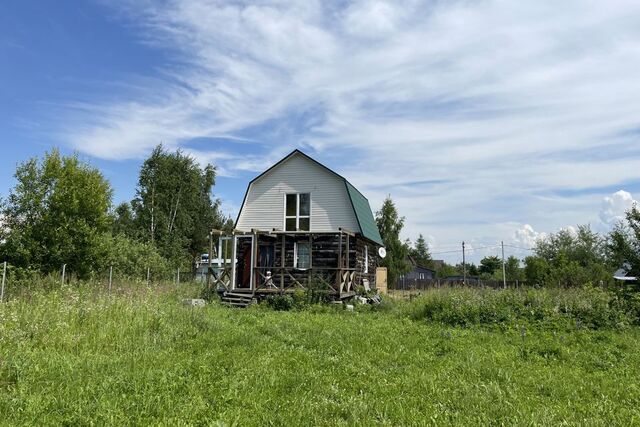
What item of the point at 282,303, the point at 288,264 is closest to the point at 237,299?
the point at 282,303

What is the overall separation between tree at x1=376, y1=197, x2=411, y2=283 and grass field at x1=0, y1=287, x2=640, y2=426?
26880mm

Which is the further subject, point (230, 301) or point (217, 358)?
point (230, 301)

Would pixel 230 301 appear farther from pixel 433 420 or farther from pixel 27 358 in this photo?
pixel 433 420

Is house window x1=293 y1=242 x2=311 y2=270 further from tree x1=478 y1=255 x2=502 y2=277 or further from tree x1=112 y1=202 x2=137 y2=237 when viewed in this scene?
tree x1=478 y1=255 x2=502 y2=277

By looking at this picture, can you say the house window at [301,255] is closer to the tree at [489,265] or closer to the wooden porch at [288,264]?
the wooden porch at [288,264]

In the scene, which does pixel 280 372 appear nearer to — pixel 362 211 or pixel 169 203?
pixel 362 211

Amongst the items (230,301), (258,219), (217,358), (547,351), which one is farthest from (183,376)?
(258,219)

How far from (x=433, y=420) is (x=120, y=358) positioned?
14.2 ft

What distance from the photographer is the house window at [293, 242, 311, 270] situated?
66.9 feet

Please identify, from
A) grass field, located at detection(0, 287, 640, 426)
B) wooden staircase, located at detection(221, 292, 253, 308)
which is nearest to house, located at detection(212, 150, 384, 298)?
wooden staircase, located at detection(221, 292, 253, 308)

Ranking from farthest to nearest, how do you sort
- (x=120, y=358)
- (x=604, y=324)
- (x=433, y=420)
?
(x=604, y=324), (x=120, y=358), (x=433, y=420)

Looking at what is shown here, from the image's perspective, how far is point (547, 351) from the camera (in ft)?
27.3

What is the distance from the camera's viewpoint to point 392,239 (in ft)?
124

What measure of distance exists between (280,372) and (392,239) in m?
32.2
